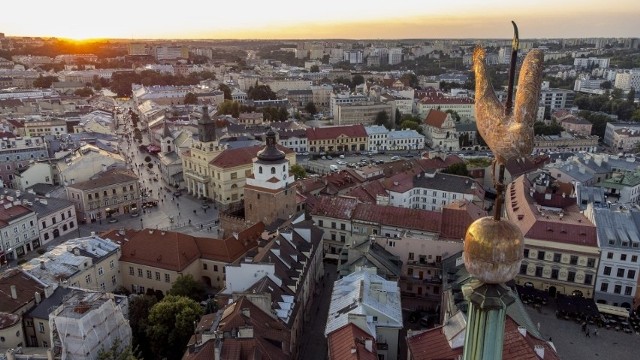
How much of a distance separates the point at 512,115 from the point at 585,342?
1482 inches

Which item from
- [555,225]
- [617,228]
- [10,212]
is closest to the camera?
[617,228]

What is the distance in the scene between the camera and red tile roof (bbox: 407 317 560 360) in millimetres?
25438

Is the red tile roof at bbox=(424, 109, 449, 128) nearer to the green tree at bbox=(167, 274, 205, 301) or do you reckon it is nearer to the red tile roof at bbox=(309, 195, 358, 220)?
the red tile roof at bbox=(309, 195, 358, 220)

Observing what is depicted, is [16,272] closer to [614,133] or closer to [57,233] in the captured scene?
[57,233]

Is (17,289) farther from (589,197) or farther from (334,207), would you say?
(589,197)

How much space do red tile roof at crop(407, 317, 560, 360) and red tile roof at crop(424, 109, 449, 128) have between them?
84.2m

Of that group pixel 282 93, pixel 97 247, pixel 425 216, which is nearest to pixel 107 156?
pixel 97 247

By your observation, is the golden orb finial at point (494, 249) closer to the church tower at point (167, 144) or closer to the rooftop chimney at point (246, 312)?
the rooftop chimney at point (246, 312)

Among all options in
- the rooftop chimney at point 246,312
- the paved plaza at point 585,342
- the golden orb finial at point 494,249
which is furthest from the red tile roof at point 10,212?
the golden orb finial at point 494,249

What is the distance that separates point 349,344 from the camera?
27.9 metres

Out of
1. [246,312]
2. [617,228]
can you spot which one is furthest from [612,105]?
[246,312]

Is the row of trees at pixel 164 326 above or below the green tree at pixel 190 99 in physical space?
below

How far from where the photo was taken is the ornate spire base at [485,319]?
633 centimetres

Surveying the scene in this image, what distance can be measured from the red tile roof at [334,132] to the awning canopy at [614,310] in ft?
219
